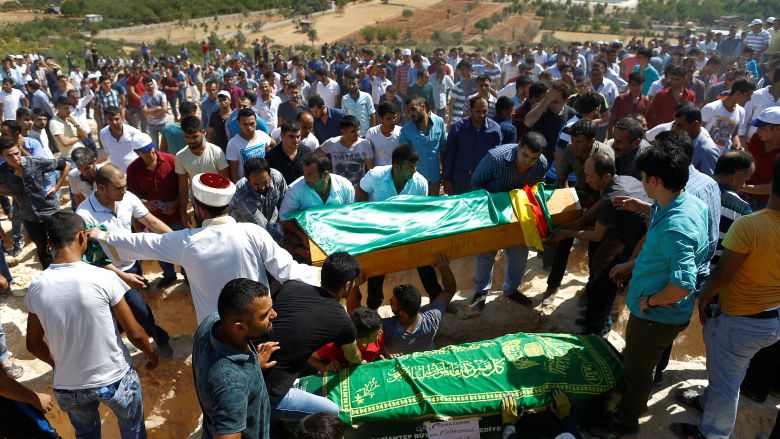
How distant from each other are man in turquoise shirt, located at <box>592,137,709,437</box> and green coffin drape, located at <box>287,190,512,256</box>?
159cm

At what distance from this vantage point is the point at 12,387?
3.13 metres

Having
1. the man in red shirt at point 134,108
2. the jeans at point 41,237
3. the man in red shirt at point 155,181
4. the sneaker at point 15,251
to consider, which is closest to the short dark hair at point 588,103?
the man in red shirt at point 155,181

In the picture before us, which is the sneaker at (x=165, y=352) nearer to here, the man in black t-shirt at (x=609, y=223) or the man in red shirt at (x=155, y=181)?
the man in red shirt at (x=155, y=181)

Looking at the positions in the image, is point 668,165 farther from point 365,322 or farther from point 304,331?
point 304,331

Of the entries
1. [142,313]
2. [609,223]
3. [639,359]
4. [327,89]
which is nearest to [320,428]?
[639,359]

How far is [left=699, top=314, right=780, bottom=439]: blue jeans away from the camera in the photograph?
346cm

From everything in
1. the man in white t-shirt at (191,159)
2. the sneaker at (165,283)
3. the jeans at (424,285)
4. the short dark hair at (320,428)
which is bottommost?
the sneaker at (165,283)

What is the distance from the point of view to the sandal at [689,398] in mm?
4074

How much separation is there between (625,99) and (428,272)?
4.74 meters

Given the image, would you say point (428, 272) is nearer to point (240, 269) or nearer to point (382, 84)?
point (240, 269)

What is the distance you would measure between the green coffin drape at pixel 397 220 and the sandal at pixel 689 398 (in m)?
1.86

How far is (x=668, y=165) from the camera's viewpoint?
10.3ft

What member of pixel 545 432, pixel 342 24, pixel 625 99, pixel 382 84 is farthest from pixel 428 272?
pixel 342 24

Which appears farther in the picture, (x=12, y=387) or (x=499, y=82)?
(x=499, y=82)
